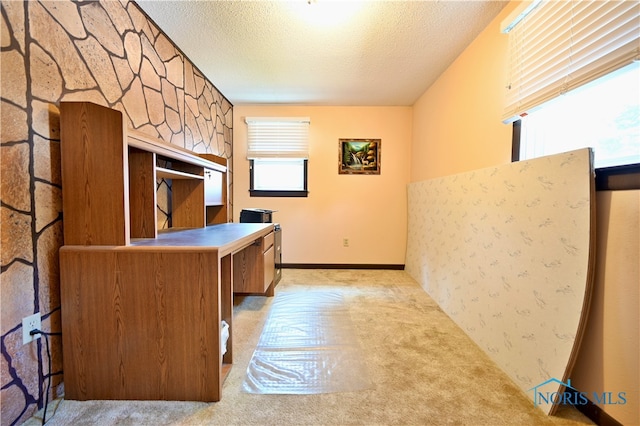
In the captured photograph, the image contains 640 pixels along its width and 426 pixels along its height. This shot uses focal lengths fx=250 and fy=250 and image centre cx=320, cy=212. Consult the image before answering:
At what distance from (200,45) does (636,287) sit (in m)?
3.10

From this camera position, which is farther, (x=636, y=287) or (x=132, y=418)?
(x=132, y=418)

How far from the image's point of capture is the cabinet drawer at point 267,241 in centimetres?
227

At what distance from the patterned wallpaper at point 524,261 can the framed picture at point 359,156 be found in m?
1.44

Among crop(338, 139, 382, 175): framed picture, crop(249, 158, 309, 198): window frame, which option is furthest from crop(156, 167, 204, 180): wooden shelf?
crop(338, 139, 382, 175): framed picture

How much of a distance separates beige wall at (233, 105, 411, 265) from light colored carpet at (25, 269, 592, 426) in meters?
1.74

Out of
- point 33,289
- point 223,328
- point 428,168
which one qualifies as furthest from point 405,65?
point 33,289

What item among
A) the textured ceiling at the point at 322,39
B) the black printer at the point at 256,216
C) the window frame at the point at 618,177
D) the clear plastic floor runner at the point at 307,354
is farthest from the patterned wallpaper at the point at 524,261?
the black printer at the point at 256,216

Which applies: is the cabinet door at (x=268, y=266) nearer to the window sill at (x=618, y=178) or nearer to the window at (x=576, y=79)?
the window at (x=576, y=79)

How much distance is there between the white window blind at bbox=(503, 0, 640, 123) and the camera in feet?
3.27

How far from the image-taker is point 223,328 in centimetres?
143

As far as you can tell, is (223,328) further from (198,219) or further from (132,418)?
(198,219)

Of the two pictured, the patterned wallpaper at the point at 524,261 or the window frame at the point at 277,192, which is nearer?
the patterned wallpaper at the point at 524,261

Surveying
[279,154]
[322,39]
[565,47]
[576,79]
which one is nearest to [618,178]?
[576,79]

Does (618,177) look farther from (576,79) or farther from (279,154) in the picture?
(279,154)
